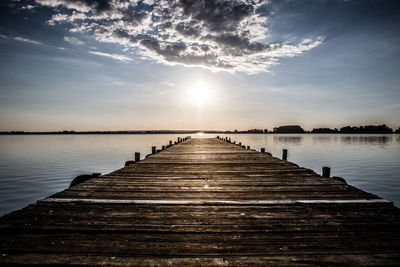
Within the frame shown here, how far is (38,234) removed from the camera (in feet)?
9.82

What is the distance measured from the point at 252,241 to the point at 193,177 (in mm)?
4154

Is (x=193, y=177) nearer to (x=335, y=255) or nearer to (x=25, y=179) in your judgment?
(x=335, y=255)

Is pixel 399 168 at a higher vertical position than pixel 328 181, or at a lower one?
lower

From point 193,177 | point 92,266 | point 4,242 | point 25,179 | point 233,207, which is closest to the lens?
point 92,266

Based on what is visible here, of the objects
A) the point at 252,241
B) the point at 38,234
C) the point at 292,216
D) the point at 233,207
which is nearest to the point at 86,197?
the point at 38,234

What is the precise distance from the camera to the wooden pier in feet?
8.21

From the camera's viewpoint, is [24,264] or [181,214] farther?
[181,214]

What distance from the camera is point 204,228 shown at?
319 centimetres

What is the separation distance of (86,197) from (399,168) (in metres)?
30.1

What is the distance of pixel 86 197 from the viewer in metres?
4.60

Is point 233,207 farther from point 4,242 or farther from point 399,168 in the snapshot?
point 399,168

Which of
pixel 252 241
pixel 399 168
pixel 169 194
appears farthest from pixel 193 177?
pixel 399 168

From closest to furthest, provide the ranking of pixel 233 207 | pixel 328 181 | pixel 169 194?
pixel 233 207, pixel 169 194, pixel 328 181

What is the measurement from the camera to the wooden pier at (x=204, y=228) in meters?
2.50
